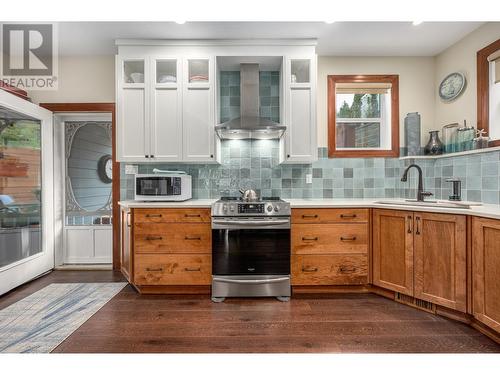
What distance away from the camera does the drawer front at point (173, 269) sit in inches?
102

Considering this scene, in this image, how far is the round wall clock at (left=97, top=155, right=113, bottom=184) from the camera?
3625 mm

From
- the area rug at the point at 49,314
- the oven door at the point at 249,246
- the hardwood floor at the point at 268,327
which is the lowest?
A: the hardwood floor at the point at 268,327

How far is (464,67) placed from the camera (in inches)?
112

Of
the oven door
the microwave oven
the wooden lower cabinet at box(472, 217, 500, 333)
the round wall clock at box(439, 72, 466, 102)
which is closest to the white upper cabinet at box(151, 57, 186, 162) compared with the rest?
the microwave oven

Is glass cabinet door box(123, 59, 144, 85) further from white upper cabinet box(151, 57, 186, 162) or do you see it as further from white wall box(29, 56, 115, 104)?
white wall box(29, 56, 115, 104)

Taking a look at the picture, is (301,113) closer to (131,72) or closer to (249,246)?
(249,246)

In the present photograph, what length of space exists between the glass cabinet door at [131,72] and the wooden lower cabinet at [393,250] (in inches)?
109

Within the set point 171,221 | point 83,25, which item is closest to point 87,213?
point 171,221

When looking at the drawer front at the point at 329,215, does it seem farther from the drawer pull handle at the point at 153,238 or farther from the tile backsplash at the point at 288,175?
the drawer pull handle at the point at 153,238

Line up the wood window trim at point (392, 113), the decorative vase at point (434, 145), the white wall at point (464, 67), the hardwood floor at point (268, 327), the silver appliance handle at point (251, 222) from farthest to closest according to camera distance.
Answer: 1. the wood window trim at point (392, 113)
2. the decorative vase at point (434, 145)
3. the white wall at point (464, 67)
4. the silver appliance handle at point (251, 222)
5. the hardwood floor at point (268, 327)

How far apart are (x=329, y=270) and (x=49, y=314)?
243 cm

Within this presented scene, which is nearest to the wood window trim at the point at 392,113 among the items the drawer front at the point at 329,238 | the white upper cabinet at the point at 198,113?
the drawer front at the point at 329,238

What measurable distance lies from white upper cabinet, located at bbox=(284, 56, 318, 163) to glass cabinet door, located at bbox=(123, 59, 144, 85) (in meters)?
1.55

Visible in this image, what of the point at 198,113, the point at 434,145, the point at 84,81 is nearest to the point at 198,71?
the point at 198,113
